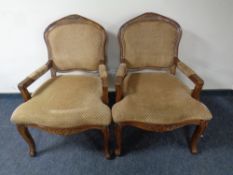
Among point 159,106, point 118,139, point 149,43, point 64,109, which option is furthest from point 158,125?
point 149,43

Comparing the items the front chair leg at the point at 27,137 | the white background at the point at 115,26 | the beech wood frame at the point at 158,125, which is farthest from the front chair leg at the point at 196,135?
the front chair leg at the point at 27,137

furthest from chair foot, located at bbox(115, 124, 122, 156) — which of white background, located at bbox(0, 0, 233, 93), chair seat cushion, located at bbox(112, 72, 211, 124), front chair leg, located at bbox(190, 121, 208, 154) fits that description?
white background, located at bbox(0, 0, 233, 93)

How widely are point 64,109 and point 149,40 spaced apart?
877 millimetres

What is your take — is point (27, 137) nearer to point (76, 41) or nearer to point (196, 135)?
point (76, 41)

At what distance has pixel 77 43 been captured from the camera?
65.8 inches

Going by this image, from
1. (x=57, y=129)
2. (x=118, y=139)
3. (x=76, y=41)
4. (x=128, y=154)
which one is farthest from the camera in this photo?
(x=76, y=41)

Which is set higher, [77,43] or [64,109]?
[77,43]

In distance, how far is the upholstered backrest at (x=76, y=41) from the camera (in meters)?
1.65

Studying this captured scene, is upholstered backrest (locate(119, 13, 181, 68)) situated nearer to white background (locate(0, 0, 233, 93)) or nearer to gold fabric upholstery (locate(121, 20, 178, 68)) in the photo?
gold fabric upholstery (locate(121, 20, 178, 68))

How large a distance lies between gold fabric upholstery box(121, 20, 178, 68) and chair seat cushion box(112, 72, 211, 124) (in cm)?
28

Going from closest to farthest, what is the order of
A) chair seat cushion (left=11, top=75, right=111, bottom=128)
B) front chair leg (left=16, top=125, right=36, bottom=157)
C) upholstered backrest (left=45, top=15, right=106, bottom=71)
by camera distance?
chair seat cushion (left=11, top=75, right=111, bottom=128)
front chair leg (left=16, top=125, right=36, bottom=157)
upholstered backrest (left=45, top=15, right=106, bottom=71)

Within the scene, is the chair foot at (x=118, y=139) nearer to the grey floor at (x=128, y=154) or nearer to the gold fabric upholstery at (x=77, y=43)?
the grey floor at (x=128, y=154)

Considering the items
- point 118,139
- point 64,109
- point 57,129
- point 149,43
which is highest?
point 149,43

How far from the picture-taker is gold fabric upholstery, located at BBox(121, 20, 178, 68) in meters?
1.66
